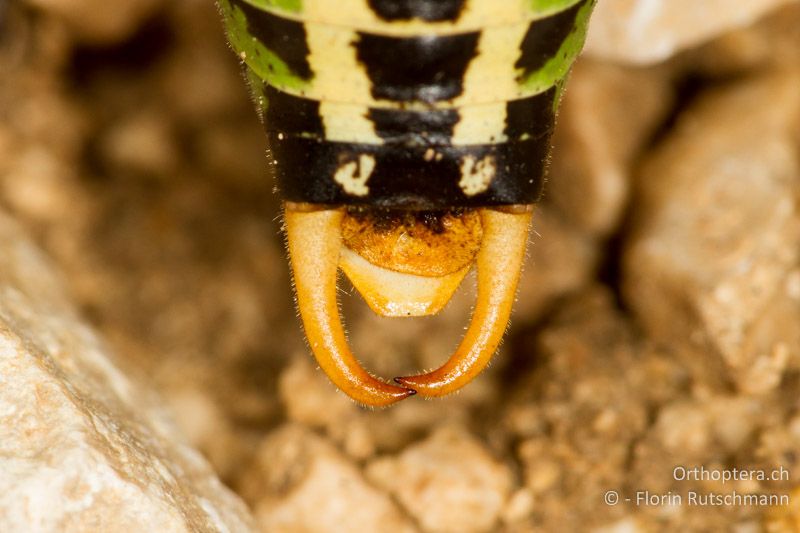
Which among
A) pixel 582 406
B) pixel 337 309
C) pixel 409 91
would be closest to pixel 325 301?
pixel 337 309

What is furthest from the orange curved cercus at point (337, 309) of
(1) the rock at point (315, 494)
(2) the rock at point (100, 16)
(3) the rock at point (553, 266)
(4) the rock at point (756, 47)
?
(2) the rock at point (100, 16)

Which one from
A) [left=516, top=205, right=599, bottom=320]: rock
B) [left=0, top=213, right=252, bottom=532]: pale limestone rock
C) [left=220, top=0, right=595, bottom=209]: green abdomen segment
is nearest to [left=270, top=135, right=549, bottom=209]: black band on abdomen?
[left=220, top=0, right=595, bottom=209]: green abdomen segment

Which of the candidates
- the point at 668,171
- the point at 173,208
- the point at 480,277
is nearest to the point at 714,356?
the point at 668,171

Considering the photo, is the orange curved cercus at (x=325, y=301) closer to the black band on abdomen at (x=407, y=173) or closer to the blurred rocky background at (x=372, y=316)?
the black band on abdomen at (x=407, y=173)

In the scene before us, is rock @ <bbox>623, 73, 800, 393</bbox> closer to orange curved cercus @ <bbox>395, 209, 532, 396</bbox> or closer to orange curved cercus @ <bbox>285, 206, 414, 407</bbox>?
orange curved cercus @ <bbox>395, 209, 532, 396</bbox>

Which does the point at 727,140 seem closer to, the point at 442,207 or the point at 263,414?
the point at 442,207

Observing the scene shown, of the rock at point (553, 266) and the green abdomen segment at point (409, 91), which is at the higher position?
the rock at point (553, 266)
